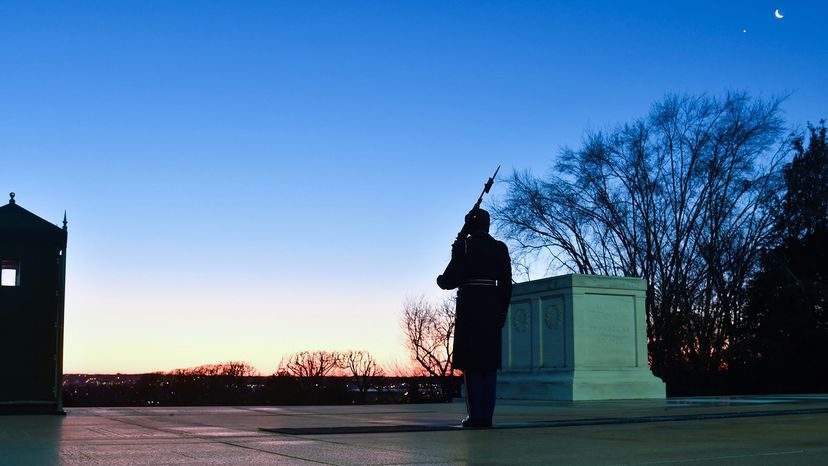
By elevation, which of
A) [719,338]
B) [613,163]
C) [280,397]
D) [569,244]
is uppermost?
[613,163]

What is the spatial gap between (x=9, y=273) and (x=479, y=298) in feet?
20.6

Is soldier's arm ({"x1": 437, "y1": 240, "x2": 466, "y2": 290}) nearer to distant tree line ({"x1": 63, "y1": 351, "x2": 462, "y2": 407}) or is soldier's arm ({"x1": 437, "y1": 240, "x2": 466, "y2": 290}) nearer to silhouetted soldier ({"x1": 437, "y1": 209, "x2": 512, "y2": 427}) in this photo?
silhouetted soldier ({"x1": 437, "y1": 209, "x2": 512, "y2": 427})

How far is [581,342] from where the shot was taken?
16.3 metres

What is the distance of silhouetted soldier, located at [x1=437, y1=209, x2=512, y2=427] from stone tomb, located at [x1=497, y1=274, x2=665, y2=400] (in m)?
7.98

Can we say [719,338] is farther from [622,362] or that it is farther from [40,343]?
[40,343]

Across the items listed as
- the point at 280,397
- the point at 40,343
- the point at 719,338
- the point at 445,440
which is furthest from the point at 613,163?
the point at 445,440

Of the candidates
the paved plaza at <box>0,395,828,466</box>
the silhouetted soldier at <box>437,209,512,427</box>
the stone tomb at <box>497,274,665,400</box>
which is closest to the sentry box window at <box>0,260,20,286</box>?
the paved plaza at <box>0,395,828,466</box>

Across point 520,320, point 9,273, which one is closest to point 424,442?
point 9,273

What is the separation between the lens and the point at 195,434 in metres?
7.04

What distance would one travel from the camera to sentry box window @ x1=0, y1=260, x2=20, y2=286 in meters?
10.9

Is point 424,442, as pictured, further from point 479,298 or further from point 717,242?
point 717,242

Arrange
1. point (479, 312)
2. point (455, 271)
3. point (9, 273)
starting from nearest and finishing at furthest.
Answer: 1. point (479, 312)
2. point (455, 271)
3. point (9, 273)

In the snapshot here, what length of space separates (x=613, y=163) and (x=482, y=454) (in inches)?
1221

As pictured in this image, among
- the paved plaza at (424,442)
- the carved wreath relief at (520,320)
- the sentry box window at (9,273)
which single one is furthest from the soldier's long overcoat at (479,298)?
the carved wreath relief at (520,320)
